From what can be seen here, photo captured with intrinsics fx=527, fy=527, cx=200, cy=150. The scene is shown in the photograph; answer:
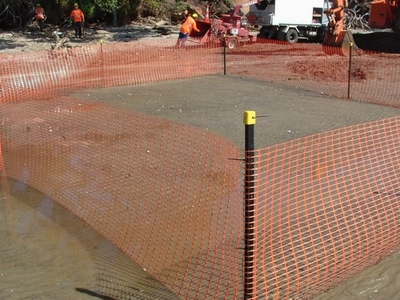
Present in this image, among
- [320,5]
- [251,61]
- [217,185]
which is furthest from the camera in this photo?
[320,5]

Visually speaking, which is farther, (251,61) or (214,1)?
(214,1)

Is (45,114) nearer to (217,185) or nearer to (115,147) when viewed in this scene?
(115,147)

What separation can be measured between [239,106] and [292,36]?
14878 millimetres

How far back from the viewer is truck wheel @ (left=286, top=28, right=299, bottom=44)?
26.0 metres

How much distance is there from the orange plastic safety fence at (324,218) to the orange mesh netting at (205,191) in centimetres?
2

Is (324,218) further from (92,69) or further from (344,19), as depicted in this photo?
(344,19)

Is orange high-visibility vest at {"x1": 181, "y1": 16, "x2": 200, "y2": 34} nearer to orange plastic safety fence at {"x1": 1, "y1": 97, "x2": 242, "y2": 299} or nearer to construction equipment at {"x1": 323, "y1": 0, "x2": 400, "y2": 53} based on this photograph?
construction equipment at {"x1": 323, "y1": 0, "x2": 400, "y2": 53}

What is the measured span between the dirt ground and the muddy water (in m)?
4.12

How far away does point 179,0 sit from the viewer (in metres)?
35.8

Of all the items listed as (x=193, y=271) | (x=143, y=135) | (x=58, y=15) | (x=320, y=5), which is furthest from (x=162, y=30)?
(x=193, y=271)

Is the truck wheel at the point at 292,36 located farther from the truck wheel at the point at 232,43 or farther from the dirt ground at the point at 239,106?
the dirt ground at the point at 239,106

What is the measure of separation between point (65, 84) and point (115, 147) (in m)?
7.10

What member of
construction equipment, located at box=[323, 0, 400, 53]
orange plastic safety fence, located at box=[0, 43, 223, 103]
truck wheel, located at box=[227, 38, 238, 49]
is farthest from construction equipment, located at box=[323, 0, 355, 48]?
orange plastic safety fence, located at box=[0, 43, 223, 103]

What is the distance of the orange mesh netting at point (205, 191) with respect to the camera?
16.8ft
